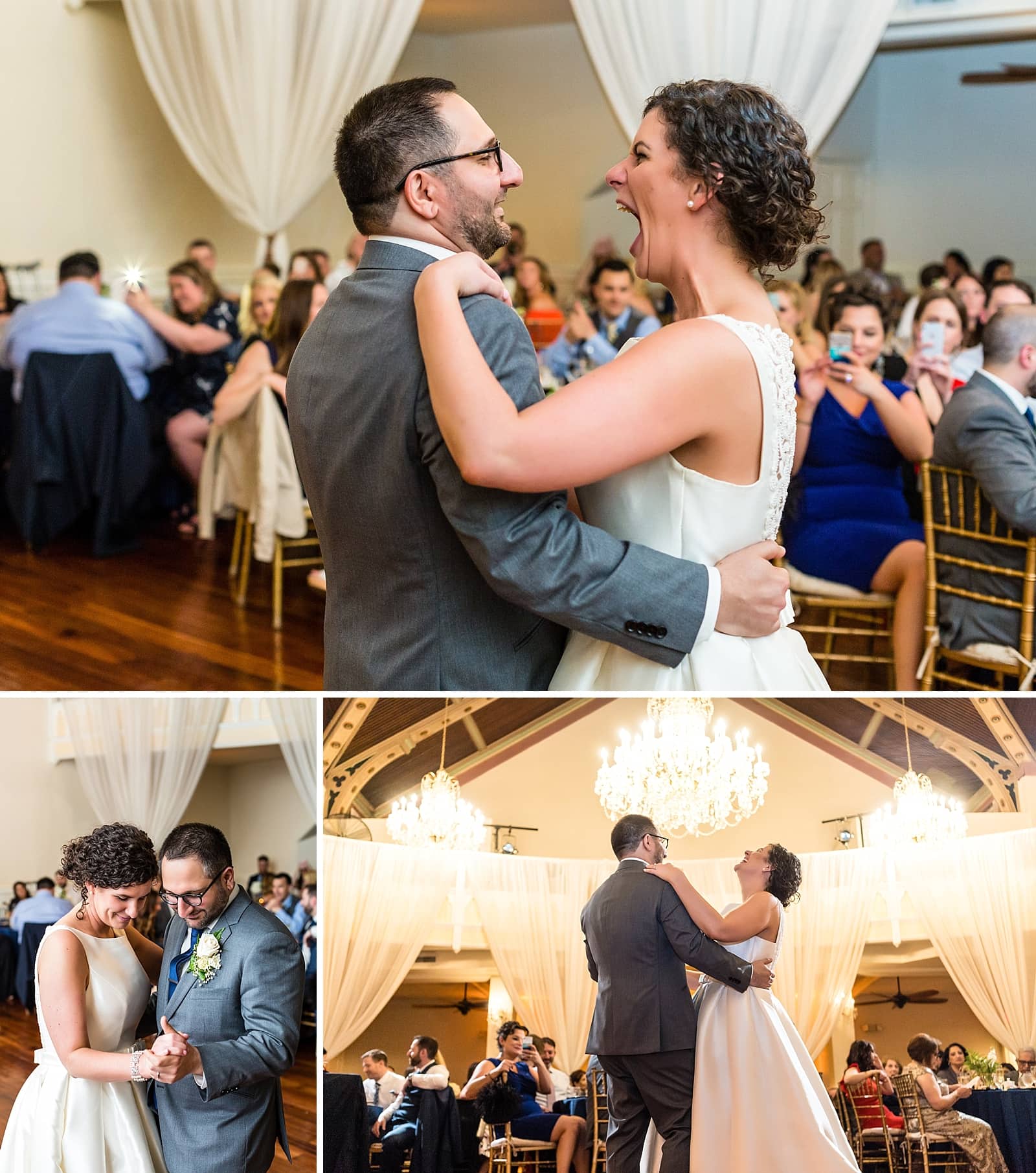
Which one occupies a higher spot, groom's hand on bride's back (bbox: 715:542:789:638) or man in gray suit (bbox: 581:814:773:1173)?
groom's hand on bride's back (bbox: 715:542:789:638)

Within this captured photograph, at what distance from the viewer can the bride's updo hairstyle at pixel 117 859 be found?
1.62m

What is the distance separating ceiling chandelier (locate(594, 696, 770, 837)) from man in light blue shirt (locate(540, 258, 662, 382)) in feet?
15.0

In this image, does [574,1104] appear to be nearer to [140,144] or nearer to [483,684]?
[483,684]

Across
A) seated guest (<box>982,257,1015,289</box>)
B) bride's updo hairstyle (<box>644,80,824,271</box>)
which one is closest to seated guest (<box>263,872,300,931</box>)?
bride's updo hairstyle (<box>644,80,824,271</box>)

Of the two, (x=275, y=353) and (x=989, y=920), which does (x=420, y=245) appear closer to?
(x=989, y=920)

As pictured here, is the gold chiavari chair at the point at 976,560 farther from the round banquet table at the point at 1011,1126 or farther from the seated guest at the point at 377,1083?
the seated guest at the point at 377,1083

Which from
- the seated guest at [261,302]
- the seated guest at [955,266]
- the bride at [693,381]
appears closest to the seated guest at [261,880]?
the bride at [693,381]

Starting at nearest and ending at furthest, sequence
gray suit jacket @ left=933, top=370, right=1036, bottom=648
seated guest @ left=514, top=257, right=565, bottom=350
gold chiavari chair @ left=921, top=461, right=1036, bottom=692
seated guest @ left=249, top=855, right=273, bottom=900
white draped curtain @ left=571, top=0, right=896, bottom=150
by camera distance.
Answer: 1. seated guest @ left=249, top=855, right=273, bottom=900
2. gray suit jacket @ left=933, top=370, right=1036, bottom=648
3. gold chiavari chair @ left=921, top=461, right=1036, bottom=692
4. white draped curtain @ left=571, top=0, right=896, bottom=150
5. seated guest @ left=514, top=257, right=565, bottom=350

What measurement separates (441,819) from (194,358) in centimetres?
577

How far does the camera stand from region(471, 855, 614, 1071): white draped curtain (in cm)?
161

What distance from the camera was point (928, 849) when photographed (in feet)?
5.36

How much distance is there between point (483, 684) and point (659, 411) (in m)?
0.43

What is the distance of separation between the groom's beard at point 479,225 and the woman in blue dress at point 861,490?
2.90 metres

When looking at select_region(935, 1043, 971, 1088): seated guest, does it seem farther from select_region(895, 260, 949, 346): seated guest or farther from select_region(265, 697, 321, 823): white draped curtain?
select_region(895, 260, 949, 346): seated guest
